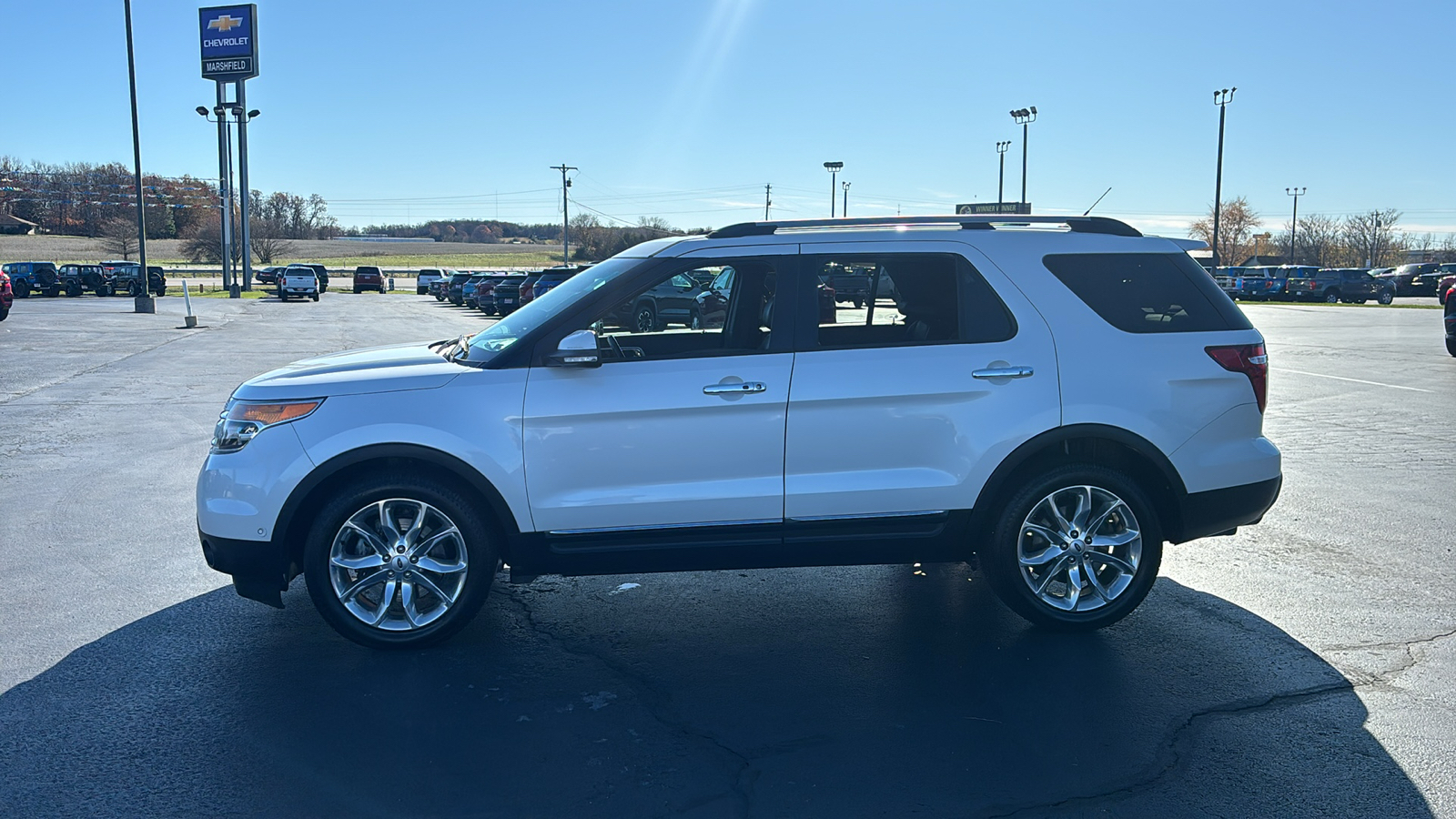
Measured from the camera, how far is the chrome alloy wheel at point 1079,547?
5.06 m

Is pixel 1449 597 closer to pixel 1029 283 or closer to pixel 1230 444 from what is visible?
pixel 1230 444

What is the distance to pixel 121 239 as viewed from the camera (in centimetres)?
9350

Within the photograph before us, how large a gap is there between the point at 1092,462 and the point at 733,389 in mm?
1794

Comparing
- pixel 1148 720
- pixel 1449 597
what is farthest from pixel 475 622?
pixel 1449 597

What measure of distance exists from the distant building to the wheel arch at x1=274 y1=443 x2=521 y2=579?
152746mm

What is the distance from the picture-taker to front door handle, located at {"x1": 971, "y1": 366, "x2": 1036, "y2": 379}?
488 cm

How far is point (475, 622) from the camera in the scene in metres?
5.31

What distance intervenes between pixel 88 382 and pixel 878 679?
14.4 meters

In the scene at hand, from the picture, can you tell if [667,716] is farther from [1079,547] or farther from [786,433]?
[1079,547]

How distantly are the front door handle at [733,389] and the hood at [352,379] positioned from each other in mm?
1120

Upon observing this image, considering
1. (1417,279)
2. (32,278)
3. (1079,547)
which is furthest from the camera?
(1417,279)

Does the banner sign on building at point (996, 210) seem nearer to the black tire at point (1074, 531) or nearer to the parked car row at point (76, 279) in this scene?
the black tire at point (1074, 531)

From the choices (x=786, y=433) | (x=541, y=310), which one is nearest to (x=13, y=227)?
(x=541, y=310)

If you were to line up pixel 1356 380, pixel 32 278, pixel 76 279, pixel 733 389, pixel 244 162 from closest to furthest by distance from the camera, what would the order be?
pixel 733 389 < pixel 1356 380 < pixel 32 278 < pixel 76 279 < pixel 244 162
